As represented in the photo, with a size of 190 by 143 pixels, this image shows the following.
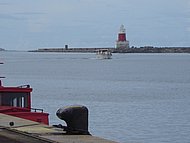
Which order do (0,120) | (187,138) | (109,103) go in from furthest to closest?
(109,103) → (187,138) → (0,120)

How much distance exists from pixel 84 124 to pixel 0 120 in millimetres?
4187

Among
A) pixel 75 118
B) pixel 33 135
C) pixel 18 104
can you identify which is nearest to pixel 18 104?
pixel 18 104

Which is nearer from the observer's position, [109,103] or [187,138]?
[187,138]

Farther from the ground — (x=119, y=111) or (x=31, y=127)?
(x=31, y=127)

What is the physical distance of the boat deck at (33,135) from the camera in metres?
13.3

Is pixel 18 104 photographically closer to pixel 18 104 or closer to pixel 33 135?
pixel 18 104

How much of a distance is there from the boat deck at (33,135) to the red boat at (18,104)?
8.70 feet

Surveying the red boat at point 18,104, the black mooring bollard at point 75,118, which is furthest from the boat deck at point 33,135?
the red boat at point 18,104

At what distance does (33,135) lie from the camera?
1421 cm

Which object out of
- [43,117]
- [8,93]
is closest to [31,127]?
[43,117]

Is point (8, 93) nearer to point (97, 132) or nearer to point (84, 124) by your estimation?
point (84, 124)

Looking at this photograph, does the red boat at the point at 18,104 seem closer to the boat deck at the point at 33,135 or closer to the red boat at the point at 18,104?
the red boat at the point at 18,104

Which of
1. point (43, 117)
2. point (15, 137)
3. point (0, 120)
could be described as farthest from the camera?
point (43, 117)

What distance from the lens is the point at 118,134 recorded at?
30703 mm
